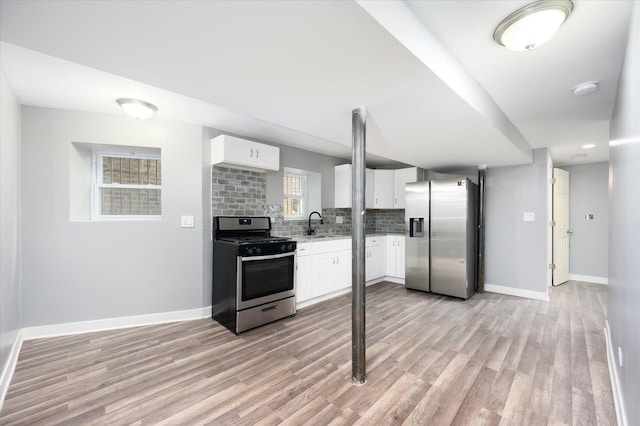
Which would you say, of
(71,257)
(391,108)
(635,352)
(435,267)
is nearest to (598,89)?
(391,108)

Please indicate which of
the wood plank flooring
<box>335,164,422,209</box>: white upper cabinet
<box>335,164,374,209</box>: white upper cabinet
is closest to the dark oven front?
the wood plank flooring

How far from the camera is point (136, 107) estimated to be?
2.58m

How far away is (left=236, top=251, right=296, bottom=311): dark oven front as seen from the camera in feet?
9.68

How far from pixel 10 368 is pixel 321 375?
7.67ft

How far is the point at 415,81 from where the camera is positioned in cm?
168

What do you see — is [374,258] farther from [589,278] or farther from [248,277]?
[589,278]

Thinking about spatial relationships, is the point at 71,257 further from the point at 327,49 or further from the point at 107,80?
the point at 327,49

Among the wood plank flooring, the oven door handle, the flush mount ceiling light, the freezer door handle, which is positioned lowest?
the wood plank flooring

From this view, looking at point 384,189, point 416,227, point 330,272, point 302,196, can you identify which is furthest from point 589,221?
point 302,196

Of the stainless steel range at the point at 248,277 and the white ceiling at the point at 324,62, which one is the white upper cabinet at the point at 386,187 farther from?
the stainless steel range at the point at 248,277

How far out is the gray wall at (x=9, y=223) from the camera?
6.60ft

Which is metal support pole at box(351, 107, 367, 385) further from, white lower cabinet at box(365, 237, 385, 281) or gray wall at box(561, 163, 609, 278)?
gray wall at box(561, 163, 609, 278)

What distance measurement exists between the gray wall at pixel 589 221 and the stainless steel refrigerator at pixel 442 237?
2.46 metres

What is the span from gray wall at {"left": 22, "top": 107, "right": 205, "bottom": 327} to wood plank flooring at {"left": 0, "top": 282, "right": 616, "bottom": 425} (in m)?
0.31
